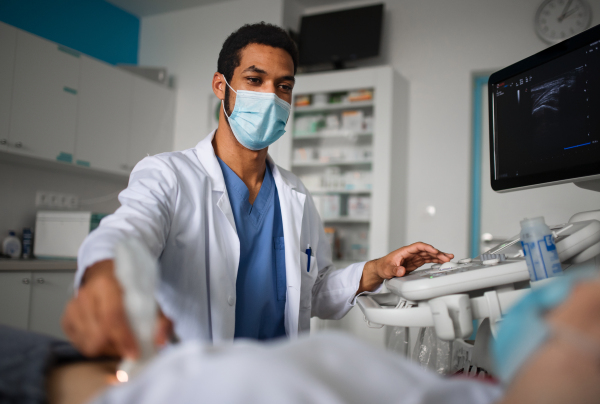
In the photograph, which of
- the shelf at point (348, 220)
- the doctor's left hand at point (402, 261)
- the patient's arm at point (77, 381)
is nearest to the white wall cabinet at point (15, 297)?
the doctor's left hand at point (402, 261)

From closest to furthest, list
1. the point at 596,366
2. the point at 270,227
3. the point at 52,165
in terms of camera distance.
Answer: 1. the point at 596,366
2. the point at 270,227
3. the point at 52,165

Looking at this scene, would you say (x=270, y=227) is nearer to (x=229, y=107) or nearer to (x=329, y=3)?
(x=229, y=107)

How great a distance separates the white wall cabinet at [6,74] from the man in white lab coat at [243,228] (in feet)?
5.63

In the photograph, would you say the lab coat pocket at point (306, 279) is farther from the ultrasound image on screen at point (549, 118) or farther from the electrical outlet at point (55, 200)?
the electrical outlet at point (55, 200)

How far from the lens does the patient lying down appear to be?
39cm

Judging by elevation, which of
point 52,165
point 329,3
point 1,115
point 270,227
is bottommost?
point 270,227

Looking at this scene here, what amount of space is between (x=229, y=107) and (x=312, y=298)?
682 millimetres

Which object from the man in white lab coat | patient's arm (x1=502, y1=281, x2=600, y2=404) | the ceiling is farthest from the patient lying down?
the ceiling

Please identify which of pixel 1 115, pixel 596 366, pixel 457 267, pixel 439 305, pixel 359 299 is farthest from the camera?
pixel 1 115

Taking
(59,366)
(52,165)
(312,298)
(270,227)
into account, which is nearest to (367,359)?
(59,366)

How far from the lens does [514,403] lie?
428mm

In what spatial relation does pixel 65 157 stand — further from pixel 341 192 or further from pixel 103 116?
pixel 341 192

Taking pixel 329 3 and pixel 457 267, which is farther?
pixel 329 3

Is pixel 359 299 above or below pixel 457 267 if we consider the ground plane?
below
